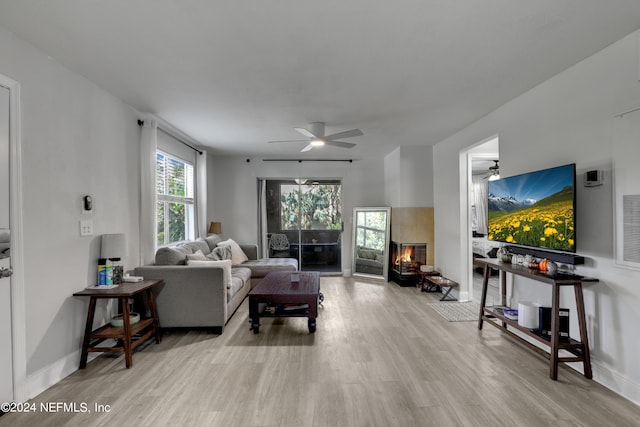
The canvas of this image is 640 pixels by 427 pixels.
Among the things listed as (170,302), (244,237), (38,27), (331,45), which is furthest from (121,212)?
(244,237)

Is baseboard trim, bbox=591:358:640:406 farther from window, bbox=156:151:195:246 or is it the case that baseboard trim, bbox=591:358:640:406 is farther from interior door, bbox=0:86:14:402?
window, bbox=156:151:195:246

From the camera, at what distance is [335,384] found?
2.34 metres

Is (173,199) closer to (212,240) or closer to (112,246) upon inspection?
(212,240)

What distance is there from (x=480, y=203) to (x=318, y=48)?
7596 mm

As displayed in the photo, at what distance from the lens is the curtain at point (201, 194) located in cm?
550

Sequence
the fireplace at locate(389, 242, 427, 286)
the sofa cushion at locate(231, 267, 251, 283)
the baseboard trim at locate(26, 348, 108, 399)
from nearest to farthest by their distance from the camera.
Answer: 1. the baseboard trim at locate(26, 348, 108, 399)
2. the sofa cushion at locate(231, 267, 251, 283)
3. the fireplace at locate(389, 242, 427, 286)

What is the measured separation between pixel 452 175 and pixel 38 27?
16.0ft

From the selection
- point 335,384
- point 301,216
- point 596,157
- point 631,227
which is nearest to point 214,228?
point 301,216

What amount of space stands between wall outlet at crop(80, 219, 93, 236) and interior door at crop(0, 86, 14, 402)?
635 millimetres

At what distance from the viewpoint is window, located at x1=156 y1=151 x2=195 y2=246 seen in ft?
14.6

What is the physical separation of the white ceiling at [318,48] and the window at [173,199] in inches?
44.7

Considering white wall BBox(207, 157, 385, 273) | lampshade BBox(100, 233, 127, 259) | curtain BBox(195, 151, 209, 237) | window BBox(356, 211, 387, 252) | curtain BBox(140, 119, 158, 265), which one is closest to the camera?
lampshade BBox(100, 233, 127, 259)

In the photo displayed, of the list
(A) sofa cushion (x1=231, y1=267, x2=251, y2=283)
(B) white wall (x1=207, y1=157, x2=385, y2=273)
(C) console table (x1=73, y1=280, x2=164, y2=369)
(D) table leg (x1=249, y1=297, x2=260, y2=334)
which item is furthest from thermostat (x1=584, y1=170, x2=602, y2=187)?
(B) white wall (x1=207, y1=157, x2=385, y2=273)

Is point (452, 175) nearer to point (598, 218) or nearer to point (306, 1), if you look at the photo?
point (598, 218)
